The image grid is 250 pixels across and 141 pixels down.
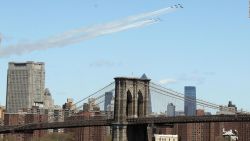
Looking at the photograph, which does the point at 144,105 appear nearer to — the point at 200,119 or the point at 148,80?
the point at 148,80

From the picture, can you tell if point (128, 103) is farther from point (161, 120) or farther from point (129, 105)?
point (161, 120)

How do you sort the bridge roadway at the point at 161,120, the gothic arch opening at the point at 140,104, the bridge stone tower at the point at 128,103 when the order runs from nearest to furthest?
the bridge roadway at the point at 161,120 → the bridge stone tower at the point at 128,103 → the gothic arch opening at the point at 140,104

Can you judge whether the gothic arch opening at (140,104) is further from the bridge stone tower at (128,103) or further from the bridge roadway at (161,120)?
the bridge roadway at (161,120)

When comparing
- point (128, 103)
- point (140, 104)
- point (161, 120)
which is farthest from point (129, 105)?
point (161, 120)

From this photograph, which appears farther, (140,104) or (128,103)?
(140,104)

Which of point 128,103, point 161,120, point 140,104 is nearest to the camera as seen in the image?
point 161,120

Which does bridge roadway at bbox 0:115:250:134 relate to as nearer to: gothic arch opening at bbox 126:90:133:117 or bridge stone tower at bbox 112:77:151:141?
bridge stone tower at bbox 112:77:151:141

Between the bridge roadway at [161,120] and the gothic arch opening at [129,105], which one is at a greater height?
the gothic arch opening at [129,105]

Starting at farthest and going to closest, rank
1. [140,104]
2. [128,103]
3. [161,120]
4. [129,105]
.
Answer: [140,104] → [128,103] → [129,105] → [161,120]

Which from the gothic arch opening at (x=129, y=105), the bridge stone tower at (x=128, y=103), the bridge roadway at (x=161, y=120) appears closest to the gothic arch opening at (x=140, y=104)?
the bridge stone tower at (x=128, y=103)
